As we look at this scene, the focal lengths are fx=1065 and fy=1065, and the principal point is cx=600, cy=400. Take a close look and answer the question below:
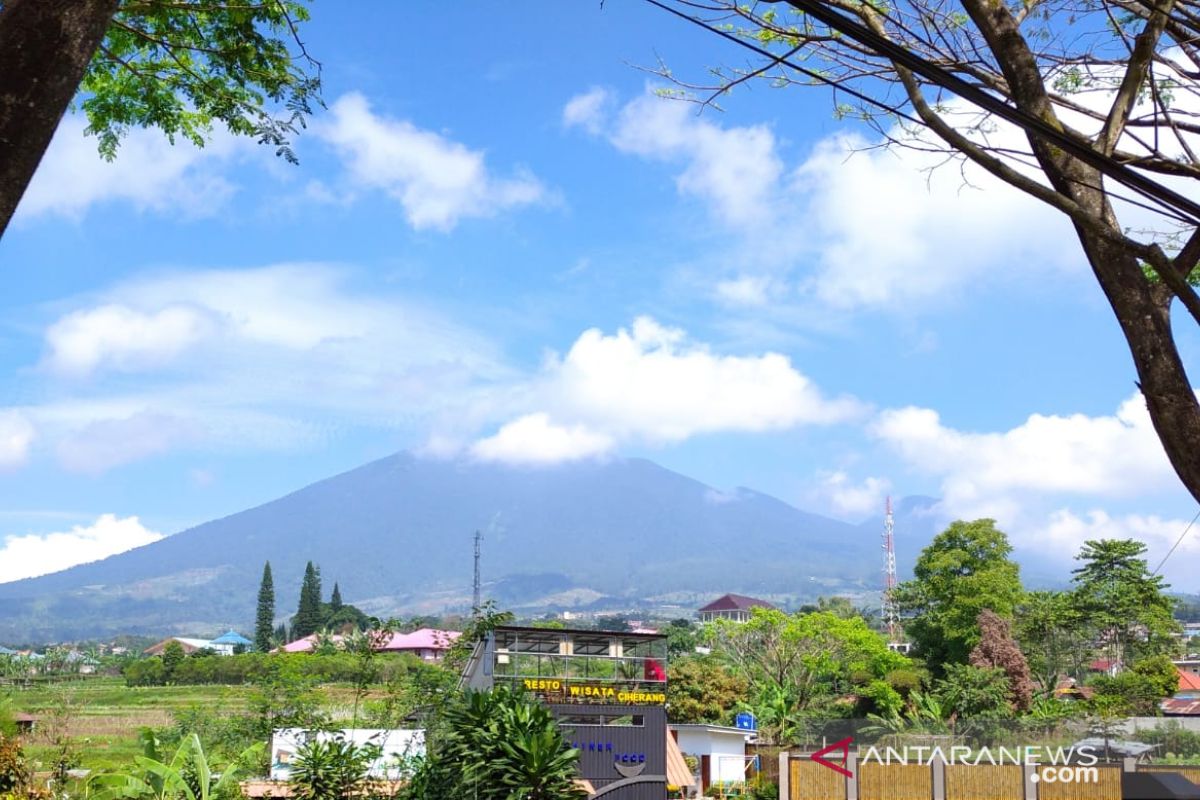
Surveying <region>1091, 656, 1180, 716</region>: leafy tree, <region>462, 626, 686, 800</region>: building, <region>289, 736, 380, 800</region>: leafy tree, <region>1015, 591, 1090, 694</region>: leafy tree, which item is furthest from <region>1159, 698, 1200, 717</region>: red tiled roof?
<region>289, 736, 380, 800</region>: leafy tree

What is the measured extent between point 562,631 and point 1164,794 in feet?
54.4

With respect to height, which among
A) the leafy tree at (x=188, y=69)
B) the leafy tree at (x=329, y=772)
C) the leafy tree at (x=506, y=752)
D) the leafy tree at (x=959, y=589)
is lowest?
the leafy tree at (x=329, y=772)

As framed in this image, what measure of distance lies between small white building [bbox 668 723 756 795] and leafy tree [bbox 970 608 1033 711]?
35.1 feet

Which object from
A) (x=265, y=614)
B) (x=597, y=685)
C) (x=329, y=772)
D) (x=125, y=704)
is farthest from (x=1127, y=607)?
(x=265, y=614)

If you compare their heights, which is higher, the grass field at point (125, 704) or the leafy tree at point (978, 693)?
the leafy tree at point (978, 693)

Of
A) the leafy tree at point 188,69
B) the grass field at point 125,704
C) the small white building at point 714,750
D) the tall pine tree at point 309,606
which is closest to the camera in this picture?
the leafy tree at point 188,69

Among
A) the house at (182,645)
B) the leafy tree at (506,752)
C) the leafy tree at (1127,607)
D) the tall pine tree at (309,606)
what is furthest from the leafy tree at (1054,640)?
the tall pine tree at (309,606)

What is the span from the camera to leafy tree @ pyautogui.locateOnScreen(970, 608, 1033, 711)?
36000 millimetres

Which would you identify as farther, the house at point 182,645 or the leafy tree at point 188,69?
the house at point 182,645

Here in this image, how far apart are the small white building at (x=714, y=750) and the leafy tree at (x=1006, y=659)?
1069cm

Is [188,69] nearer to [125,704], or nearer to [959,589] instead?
[959,589]

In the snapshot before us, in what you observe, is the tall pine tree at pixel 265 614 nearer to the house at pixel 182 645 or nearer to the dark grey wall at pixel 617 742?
the house at pixel 182 645

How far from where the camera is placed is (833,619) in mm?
43062

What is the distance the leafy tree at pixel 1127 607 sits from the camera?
3869 cm
